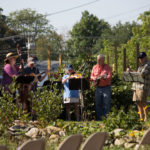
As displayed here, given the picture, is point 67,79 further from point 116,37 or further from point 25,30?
point 116,37

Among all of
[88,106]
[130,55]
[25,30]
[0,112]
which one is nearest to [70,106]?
[88,106]

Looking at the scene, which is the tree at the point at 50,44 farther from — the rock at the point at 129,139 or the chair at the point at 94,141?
the chair at the point at 94,141

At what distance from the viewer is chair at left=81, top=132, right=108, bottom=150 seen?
399 cm

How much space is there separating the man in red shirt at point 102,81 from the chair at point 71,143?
20.5 ft

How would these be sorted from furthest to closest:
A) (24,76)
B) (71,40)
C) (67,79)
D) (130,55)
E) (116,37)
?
(116,37) < (71,40) < (130,55) < (67,79) < (24,76)

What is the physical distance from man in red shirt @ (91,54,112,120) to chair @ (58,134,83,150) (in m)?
6.25

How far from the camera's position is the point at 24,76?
9.42 metres

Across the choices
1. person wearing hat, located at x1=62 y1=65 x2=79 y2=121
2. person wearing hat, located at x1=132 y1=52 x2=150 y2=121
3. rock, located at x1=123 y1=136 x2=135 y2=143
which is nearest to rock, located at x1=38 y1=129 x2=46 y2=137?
rock, located at x1=123 y1=136 x2=135 y2=143

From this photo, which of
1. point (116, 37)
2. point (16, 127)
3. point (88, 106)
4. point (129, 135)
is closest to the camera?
point (129, 135)

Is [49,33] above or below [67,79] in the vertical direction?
above

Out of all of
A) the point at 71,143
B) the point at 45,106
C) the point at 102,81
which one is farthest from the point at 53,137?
the point at 71,143

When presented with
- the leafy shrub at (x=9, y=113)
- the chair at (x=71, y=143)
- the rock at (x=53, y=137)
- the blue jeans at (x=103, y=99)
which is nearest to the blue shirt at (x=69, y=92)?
the blue jeans at (x=103, y=99)

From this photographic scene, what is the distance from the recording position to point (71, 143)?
3873mm

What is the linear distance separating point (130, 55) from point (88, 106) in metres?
19.3
